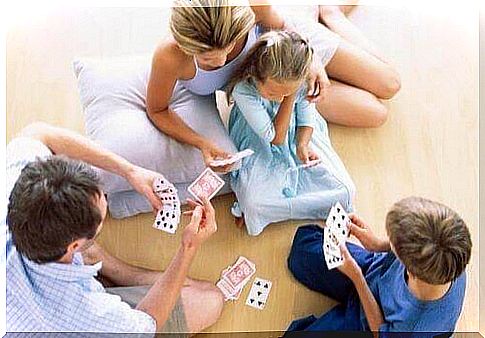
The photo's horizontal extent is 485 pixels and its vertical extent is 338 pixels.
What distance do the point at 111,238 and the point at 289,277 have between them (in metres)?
0.40

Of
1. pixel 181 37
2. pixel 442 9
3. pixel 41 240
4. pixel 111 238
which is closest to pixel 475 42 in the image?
pixel 442 9

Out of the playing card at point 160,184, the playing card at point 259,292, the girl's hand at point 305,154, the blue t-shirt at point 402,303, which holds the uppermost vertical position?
the girl's hand at point 305,154

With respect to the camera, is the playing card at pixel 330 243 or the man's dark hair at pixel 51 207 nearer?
the man's dark hair at pixel 51 207

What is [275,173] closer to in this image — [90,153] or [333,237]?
[333,237]

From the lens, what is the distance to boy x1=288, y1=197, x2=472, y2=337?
151cm

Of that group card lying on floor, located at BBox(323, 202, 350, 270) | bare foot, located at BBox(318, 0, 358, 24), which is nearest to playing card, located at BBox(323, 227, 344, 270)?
card lying on floor, located at BBox(323, 202, 350, 270)

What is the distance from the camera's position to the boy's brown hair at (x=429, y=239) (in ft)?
4.92

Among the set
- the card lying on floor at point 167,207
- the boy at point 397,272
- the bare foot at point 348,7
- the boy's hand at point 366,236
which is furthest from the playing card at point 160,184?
the bare foot at point 348,7

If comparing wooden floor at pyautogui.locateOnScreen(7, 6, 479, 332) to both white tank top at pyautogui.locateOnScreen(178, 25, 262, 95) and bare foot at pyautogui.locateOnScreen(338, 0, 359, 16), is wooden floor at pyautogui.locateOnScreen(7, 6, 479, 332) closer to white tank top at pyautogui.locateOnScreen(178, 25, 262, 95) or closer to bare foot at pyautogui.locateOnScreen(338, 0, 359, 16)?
bare foot at pyautogui.locateOnScreen(338, 0, 359, 16)

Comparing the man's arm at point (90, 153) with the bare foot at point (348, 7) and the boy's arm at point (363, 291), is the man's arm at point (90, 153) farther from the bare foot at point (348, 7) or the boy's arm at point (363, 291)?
the bare foot at point (348, 7)

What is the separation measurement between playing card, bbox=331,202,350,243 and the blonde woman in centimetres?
20

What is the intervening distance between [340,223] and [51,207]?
2.01ft

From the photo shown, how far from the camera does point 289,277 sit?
1.58 m

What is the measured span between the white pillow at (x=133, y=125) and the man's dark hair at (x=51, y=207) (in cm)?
6
